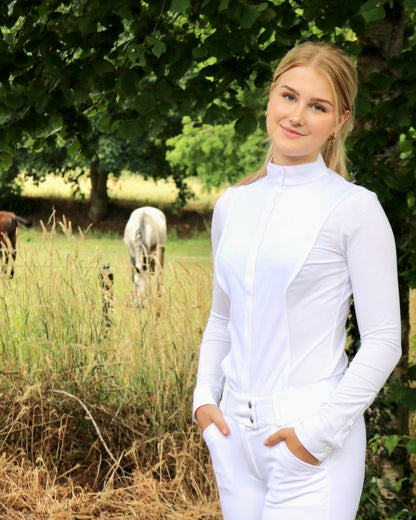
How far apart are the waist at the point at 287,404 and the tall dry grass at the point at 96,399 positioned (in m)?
2.60

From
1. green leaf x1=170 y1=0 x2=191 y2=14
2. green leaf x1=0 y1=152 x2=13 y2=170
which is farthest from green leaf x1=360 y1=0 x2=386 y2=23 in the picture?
green leaf x1=0 y1=152 x2=13 y2=170

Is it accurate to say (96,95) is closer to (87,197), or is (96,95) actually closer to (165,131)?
(165,131)

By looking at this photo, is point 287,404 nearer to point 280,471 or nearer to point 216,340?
point 280,471

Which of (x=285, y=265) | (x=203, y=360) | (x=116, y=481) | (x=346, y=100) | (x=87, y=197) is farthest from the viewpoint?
(x=87, y=197)

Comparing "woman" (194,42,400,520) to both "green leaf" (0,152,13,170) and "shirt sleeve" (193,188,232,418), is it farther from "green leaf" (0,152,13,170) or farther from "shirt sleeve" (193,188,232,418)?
Result: "green leaf" (0,152,13,170)

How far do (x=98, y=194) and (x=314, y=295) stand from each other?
31.8m

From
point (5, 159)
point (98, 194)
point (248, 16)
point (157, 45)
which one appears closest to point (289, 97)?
point (248, 16)

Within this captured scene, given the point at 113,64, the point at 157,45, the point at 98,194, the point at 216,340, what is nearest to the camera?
the point at 216,340

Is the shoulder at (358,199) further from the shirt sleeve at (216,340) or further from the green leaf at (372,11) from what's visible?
the green leaf at (372,11)

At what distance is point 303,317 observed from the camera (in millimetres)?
1881

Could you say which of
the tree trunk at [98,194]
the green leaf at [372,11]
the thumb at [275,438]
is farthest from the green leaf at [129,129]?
the tree trunk at [98,194]

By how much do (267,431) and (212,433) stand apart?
17cm

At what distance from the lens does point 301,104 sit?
196cm

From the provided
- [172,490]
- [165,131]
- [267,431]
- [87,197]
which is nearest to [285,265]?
[267,431]
